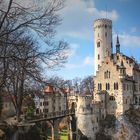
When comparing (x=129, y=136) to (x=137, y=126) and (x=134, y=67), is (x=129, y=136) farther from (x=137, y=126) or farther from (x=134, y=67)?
(x=134, y=67)

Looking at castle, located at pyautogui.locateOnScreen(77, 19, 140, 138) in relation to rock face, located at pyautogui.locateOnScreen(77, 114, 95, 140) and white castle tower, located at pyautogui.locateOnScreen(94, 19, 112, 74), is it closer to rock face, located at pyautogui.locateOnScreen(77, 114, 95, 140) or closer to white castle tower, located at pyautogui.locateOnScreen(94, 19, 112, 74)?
rock face, located at pyautogui.locateOnScreen(77, 114, 95, 140)

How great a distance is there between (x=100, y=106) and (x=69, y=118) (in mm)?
6465

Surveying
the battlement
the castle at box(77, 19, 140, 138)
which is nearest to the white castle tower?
the battlement

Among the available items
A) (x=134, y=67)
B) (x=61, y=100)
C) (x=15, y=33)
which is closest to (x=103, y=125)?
(x=134, y=67)

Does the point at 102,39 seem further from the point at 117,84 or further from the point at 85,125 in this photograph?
the point at 85,125

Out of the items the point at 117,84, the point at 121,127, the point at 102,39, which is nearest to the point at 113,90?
the point at 117,84

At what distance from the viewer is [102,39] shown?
70312mm

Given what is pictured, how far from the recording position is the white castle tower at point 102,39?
70125 millimetres

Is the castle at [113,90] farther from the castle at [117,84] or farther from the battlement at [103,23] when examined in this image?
the battlement at [103,23]

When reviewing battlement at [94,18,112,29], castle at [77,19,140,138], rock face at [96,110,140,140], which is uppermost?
battlement at [94,18,112,29]

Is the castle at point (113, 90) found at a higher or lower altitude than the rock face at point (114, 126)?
higher

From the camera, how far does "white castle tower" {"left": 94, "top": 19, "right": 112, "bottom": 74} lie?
230ft

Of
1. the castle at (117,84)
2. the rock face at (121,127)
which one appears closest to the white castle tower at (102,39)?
the castle at (117,84)

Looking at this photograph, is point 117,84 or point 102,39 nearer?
point 117,84
